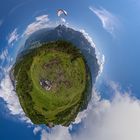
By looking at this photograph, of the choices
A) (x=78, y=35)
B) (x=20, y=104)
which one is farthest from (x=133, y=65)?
(x=20, y=104)

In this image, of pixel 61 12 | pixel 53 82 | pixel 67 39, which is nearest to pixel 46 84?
pixel 53 82

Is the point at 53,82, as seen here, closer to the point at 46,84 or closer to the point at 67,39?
the point at 46,84

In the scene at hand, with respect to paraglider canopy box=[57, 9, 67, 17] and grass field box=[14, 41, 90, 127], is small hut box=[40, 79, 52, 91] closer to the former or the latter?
grass field box=[14, 41, 90, 127]

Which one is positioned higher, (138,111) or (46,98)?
(46,98)

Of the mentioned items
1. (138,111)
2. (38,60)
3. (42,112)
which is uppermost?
(38,60)

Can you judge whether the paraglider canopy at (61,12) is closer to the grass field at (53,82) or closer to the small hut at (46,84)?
the grass field at (53,82)

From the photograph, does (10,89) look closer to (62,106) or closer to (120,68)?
(62,106)

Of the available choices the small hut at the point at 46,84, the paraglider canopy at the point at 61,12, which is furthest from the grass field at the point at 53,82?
the paraglider canopy at the point at 61,12
